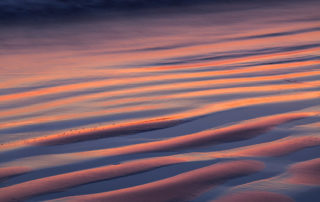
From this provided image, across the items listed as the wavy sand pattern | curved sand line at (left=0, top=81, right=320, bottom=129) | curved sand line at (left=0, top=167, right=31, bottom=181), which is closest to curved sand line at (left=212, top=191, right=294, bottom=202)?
the wavy sand pattern

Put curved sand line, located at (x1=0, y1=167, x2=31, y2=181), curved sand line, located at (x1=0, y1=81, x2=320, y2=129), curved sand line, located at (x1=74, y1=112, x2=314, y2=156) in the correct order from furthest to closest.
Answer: curved sand line, located at (x1=0, y1=81, x2=320, y2=129)
curved sand line, located at (x1=74, y1=112, x2=314, y2=156)
curved sand line, located at (x1=0, y1=167, x2=31, y2=181)

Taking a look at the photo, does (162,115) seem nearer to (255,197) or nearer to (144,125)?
(144,125)

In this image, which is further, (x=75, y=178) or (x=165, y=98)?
(x=165, y=98)

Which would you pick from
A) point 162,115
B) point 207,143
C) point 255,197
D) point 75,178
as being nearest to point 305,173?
point 255,197

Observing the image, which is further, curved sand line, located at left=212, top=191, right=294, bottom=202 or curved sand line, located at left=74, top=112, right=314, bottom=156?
curved sand line, located at left=74, top=112, right=314, bottom=156

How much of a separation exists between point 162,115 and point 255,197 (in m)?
0.68

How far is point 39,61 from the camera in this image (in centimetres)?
277

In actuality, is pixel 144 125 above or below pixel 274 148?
above

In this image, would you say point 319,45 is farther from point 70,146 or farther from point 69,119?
point 70,146

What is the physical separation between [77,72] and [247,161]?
1.37 metres

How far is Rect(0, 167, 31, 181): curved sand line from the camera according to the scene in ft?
3.85

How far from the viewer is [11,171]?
1.20 meters

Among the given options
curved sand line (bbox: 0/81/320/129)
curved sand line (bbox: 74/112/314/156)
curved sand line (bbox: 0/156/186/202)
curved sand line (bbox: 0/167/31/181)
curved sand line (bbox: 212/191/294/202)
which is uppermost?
curved sand line (bbox: 0/81/320/129)

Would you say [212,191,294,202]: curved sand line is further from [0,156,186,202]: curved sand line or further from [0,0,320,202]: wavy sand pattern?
[0,156,186,202]: curved sand line
